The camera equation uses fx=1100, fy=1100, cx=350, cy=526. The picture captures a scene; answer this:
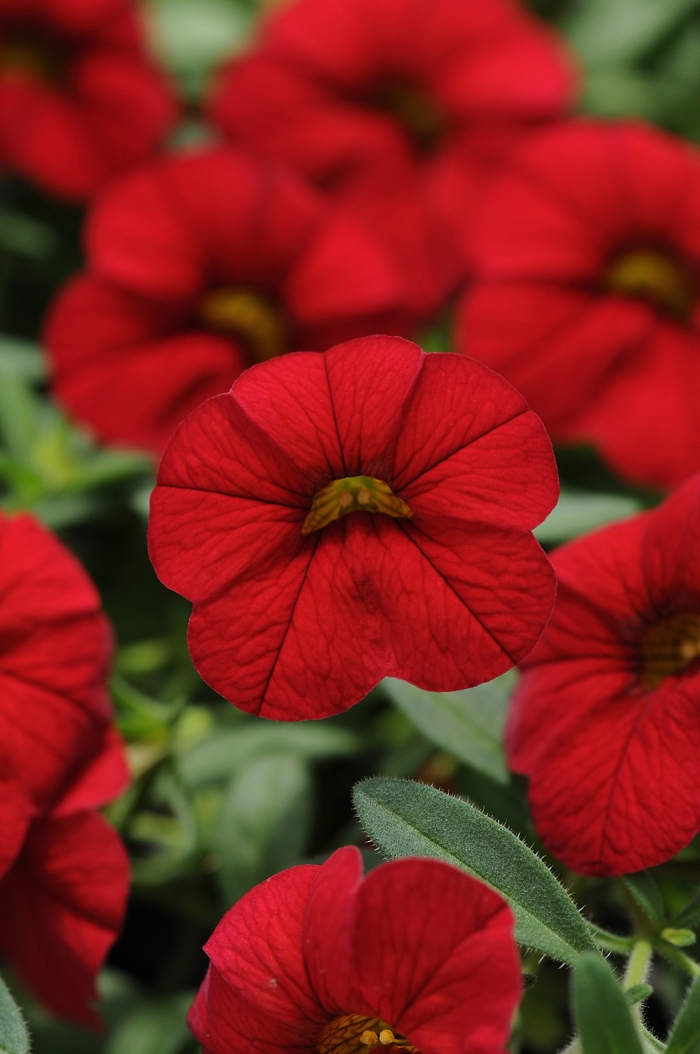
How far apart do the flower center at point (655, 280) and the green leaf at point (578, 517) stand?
0.80 feet

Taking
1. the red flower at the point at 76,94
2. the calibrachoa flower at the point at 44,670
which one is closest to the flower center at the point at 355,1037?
the calibrachoa flower at the point at 44,670

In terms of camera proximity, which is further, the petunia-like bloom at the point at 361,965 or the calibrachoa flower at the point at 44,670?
the calibrachoa flower at the point at 44,670

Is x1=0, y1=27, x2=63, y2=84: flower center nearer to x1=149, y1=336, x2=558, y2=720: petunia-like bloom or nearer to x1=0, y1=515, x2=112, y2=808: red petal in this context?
x1=0, y1=515, x2=112, y2=808: red petal

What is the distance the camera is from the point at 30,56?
125cm

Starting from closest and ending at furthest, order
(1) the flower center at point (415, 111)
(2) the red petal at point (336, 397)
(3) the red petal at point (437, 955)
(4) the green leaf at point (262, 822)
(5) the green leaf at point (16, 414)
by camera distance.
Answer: (3) the red petal at point (437, 955), (2) the red petal at point (336, 397), (4) the green leaf at point (262, 822), (5) the green leaf at point (16, 414), (1) the flower center at point (415, 111)

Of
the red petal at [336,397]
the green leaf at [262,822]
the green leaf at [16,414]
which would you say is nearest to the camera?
the red petal at [336,397]

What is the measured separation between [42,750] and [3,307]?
73 centimetres

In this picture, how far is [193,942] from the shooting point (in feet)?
3.17

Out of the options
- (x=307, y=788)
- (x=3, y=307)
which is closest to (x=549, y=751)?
(x=307, y=788)

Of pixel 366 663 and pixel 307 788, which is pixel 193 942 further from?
pixel 366 663

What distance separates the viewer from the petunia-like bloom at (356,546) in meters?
0.57

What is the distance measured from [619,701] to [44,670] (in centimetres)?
36

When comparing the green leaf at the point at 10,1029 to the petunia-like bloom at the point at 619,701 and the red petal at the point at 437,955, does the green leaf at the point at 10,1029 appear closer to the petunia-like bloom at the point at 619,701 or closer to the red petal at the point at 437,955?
the red petal at the point at 437,955

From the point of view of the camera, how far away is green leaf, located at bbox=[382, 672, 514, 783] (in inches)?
29.2
